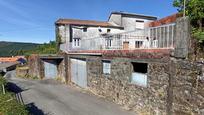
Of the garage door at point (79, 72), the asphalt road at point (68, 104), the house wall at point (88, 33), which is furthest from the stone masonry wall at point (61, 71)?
the asphalt road at point (68, 104)

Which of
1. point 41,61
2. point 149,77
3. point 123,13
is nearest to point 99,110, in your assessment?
point 149,77

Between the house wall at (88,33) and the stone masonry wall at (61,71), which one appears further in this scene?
the house wall at (88,33)

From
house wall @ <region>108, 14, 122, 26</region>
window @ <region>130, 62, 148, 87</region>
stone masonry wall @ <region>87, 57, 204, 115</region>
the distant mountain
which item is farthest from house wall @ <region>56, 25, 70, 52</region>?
the distant mountain

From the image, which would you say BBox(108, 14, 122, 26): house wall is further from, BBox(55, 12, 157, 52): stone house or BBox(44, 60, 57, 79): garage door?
BBox(44, 60, 57, 79): garage door

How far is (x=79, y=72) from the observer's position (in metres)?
20.3

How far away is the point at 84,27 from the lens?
30828 millimetres

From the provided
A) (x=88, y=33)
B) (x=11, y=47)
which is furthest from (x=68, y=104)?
(x=11, y=47)

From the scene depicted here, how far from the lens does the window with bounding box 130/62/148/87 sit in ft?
38.1

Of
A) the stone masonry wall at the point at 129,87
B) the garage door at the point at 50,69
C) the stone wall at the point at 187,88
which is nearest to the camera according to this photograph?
the stone wall at the point at 187,88

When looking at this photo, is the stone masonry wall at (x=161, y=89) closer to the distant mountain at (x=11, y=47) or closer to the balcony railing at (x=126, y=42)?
the balcony railing at (x=126, y=42)

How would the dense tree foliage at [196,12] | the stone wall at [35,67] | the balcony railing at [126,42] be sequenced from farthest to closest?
the stone wall at [35,67], the balcony railing at [126,42], the dense tree foliage at [196,12]

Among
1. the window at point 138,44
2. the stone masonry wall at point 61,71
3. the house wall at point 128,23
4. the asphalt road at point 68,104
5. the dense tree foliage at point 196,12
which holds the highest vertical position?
the house wall at point 128,23

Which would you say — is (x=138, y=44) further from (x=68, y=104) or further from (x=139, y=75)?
(x=68, y=104)

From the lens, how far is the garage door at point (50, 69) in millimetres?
26930
